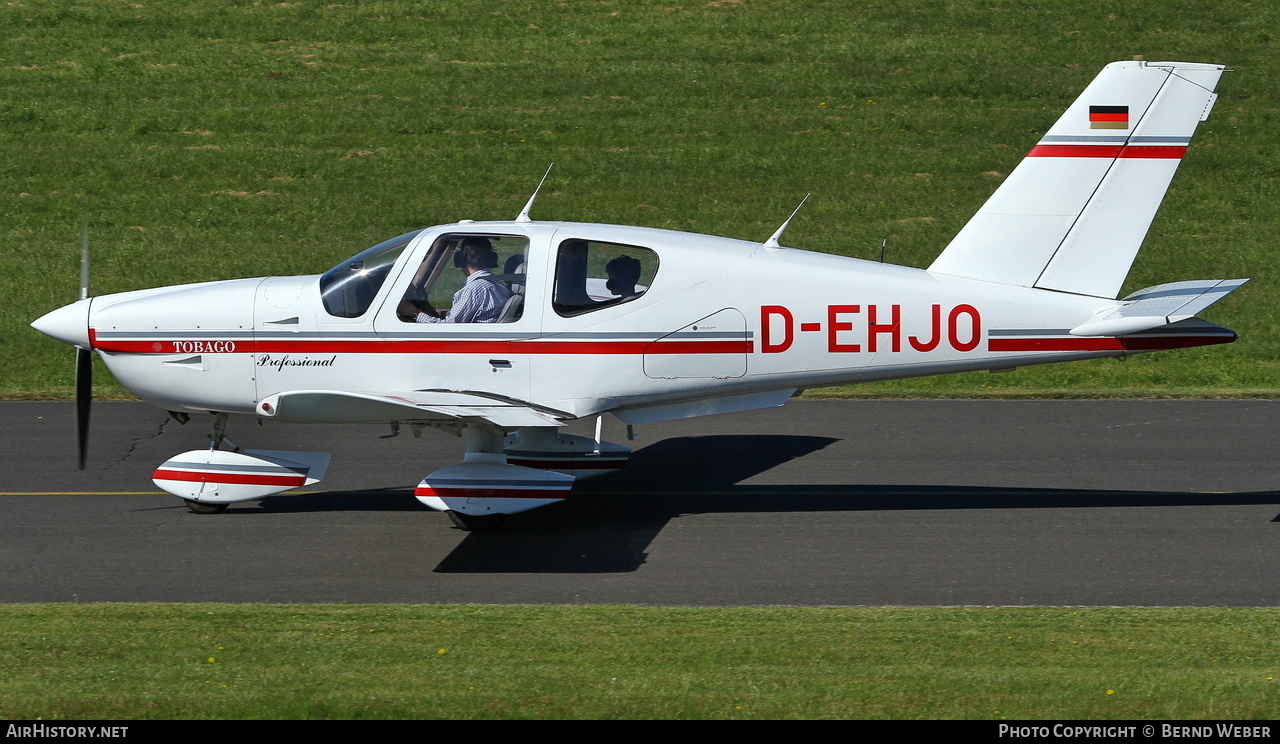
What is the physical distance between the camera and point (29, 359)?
15.8 m

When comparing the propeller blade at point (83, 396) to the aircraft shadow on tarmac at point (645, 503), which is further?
the propeller blade at point (83, 396)

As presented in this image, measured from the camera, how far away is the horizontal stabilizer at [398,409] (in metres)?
8.54

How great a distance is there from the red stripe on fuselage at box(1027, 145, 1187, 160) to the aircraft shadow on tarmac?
2624mm

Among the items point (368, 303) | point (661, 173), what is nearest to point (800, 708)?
point (368, 303)

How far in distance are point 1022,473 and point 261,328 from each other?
20.4 feet

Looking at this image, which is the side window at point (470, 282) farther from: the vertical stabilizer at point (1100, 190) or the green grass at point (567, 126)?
the green grass at point (567, 126)

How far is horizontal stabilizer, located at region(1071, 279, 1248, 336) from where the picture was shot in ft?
29.5

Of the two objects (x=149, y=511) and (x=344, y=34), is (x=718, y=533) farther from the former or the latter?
(x=344, y=34)

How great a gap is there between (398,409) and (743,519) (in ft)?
9.06

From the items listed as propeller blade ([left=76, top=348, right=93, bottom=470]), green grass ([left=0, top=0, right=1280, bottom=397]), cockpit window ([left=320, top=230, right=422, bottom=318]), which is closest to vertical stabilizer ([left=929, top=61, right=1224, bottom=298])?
cockpit window ([left=320, top=230, right=422, bottom=318])

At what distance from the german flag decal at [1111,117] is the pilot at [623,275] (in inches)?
139

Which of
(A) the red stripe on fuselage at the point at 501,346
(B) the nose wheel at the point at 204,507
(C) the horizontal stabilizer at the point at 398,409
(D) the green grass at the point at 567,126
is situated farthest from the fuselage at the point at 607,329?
(D) the green grass at the point at 567,126

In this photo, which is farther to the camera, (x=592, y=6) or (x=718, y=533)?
(x=592, y=6)

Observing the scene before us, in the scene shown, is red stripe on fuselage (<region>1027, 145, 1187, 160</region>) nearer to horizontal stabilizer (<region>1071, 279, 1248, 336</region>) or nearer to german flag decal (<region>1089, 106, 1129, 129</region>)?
german flag decal (<region>1089, 106, 1129, 129</region>)
